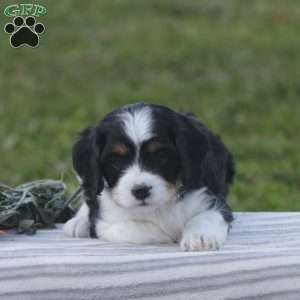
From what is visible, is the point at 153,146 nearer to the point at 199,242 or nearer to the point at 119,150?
the point at 119,150

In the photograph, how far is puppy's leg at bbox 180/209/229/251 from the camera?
485cm

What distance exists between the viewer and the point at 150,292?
14.9ft

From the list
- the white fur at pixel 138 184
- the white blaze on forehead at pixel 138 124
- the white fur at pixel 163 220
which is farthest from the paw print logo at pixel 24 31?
the white fur at pixel 138 184

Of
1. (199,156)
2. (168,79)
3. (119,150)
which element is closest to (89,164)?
(119,150)

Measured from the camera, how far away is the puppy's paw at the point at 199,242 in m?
4.83

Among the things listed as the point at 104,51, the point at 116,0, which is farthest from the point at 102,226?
the point at 116,0

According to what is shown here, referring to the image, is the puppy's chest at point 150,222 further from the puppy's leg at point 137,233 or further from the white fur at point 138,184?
the white fur at point 138,184

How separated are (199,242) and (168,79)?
813 cm

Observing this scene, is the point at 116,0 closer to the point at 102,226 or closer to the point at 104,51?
the point at 104,51

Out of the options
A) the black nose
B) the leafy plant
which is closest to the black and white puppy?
the black nose

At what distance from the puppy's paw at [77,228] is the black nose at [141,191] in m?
0.67

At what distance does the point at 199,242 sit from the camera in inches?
191

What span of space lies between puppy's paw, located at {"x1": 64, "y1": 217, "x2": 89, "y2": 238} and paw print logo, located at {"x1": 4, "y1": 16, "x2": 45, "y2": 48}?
958mm

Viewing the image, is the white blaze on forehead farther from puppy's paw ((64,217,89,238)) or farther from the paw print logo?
the paw print logo
